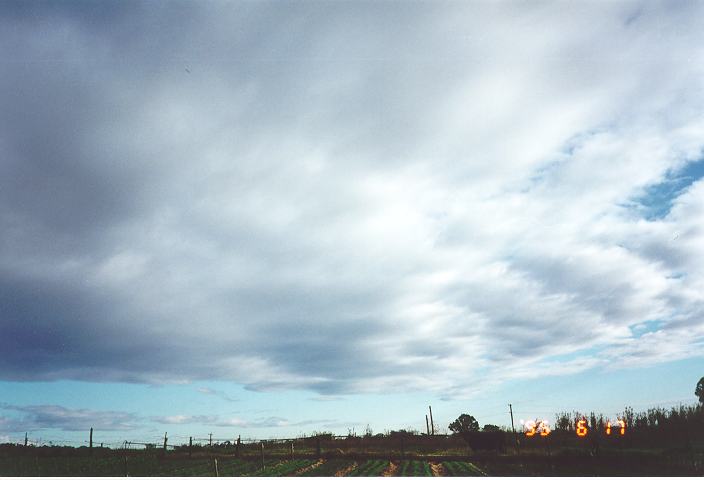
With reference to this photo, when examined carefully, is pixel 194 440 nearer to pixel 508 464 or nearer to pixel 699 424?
pixel 508 464

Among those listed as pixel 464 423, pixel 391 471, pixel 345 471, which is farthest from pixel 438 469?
pixel 464 423

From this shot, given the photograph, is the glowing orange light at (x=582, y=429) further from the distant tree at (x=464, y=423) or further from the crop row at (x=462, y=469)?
the distant tree at (x=464, y=423)

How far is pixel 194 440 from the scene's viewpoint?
4228 cm

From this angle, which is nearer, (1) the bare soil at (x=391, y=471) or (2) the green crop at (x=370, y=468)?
(2) the green crop at (x=370, y=468)

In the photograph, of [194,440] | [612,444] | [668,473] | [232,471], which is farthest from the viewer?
[612,444]

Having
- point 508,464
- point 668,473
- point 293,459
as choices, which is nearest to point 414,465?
point 508,464

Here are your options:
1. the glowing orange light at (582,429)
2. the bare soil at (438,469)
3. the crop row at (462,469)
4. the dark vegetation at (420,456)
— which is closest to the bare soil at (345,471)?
the dark vegetation at (420,456)

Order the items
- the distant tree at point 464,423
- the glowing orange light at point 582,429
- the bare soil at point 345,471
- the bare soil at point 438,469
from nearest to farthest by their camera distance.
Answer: the bare soil at point 345,471
the bare soil at point 438,469
the glowing orange light at point 582,429
the distant tree at point 464,423

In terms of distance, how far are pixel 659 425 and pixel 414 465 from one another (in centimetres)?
3261

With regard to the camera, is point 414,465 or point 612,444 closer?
point 414,465

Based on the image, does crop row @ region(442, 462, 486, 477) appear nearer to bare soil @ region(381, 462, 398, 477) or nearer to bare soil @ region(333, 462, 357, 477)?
bare soil @ region(381, 462, 398, 477)

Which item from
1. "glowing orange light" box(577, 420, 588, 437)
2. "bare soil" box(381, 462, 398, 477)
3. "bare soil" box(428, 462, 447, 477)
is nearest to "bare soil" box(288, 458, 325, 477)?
"bare soil" box(381, 462, 398, 477)

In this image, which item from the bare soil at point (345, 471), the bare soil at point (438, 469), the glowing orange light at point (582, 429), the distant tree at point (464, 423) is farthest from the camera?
the distant tree at point (464, 423)

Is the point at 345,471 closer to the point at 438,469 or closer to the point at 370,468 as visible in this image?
the point at 370,468
